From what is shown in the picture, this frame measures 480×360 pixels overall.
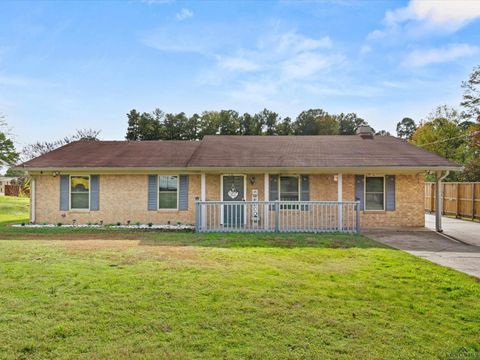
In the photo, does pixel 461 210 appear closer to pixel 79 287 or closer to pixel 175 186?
pixel 175 186

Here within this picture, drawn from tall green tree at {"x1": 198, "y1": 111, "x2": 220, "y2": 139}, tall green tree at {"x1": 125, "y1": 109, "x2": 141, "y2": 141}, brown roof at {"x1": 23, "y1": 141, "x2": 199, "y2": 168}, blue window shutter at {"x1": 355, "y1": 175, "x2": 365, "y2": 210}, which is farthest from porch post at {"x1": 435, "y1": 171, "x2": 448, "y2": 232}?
tall green tree at {"x1": 125, "y1": 109, "x2": 141, "y2": 141}

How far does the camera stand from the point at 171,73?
16.3 meters

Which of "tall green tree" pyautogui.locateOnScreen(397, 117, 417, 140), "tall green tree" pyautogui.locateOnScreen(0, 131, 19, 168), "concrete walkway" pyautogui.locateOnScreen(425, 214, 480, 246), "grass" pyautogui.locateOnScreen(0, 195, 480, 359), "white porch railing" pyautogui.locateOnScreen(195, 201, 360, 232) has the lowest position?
"concrete walkway" pyautogui.locateOnScreen(425, 214, 480, 246)

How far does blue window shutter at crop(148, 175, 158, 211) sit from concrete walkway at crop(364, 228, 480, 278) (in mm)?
7903

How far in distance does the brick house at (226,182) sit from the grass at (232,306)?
18.4 feet

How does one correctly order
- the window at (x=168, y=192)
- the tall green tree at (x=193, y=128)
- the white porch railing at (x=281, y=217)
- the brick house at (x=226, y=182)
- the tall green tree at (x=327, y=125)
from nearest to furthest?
the white porch railing at (x=281, y=217) → the brick house at (x=226, y=182) → the window at (x=168, y=192) → the tall green tree at (x=193, y=128) → the tall green tree at (x=327, y=125)

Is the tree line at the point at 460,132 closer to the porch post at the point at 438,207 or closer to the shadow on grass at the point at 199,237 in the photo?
the porch post at the point at 438,207

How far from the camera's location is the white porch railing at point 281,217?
12617 mm

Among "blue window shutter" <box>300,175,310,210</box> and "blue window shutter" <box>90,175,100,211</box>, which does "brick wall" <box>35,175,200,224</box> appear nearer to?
"blue window shutter" <box>90,175,100,211</box>

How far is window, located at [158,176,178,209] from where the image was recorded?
14.1 meters

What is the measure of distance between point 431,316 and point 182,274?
12.3 ft

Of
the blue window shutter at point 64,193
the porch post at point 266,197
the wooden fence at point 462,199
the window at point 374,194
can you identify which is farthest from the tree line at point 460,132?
the blue window shutter at point 64,193

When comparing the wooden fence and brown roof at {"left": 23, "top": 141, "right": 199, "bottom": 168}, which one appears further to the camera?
the wooden fence

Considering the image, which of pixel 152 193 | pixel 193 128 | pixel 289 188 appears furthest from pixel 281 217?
pixel 193 128
